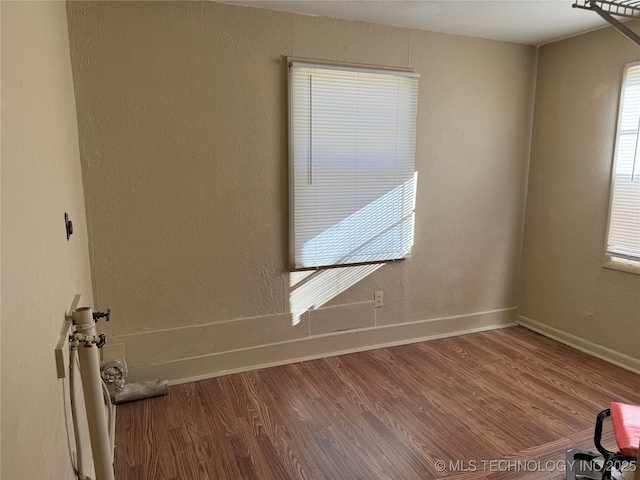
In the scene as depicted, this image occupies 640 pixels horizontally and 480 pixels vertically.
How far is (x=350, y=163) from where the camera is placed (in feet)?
9.39

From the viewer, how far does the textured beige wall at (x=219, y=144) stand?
7.59 ft

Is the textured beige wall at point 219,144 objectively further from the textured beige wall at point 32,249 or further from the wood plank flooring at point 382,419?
A: the textured beige wall at point 32,249

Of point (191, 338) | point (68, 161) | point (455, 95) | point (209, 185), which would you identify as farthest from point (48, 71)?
point (455, 95)

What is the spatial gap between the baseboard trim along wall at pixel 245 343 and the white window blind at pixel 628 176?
1.41 metres

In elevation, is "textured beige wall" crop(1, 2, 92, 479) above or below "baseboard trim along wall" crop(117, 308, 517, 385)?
above

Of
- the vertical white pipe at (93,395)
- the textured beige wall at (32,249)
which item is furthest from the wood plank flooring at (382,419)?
the textured beige wall at (32,249)

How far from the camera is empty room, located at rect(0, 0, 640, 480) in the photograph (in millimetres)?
1954

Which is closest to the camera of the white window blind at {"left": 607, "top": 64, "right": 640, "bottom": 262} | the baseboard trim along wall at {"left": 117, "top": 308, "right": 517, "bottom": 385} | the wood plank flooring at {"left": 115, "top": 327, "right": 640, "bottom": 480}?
the wood plank flooring at {"left": 115, "top": 327, "right": 640, "bottom": 480}

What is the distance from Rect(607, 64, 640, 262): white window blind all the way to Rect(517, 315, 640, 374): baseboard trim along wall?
690 mm

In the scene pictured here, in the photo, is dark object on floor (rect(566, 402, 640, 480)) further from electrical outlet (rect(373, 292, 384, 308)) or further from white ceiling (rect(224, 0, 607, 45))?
white ceiling (rect(224, 0, 607, 45))

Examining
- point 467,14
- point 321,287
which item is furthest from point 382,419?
point 467,14

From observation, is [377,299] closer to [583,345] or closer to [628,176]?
[583,345]

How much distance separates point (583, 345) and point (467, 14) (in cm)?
251

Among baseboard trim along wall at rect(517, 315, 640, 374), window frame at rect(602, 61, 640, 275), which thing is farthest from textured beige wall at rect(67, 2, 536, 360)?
baseboard trim along wall at rect(517, 315, 640, 374)
